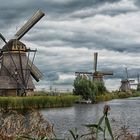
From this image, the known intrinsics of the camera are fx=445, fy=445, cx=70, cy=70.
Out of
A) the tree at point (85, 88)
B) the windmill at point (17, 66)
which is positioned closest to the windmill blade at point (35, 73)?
the windmill at point (17, 66)

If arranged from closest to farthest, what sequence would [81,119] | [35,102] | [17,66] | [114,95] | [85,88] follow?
1. [81,119]
2. [35,102]
3. [17,66]
4. [85,88]
5. [114,95]

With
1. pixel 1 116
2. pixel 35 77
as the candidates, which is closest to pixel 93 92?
pixel 35 77

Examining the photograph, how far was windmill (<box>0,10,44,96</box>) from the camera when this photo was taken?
4231 cm

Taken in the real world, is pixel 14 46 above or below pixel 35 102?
above

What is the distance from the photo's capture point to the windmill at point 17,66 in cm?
4231

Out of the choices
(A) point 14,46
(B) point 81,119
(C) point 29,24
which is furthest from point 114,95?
(B) point 81,119

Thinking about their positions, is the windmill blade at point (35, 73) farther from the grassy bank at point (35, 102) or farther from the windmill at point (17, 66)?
the grassy bank at point (35, 102)

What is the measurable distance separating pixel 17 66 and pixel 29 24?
4427 millimetres

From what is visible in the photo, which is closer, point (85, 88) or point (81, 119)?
point (81, 119)

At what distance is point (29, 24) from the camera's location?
4406cm

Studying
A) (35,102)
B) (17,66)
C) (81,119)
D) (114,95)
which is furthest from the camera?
(114,95)

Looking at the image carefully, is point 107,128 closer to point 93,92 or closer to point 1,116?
point 1,116

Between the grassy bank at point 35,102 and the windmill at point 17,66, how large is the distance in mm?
2711

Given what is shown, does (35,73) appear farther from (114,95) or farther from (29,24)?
(114,95)
